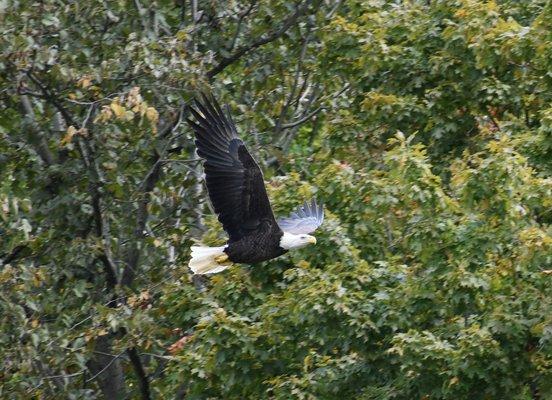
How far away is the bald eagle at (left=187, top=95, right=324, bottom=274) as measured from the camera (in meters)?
8.41

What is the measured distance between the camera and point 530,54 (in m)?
9.41

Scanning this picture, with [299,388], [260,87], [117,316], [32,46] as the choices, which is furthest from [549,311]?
[260,87]

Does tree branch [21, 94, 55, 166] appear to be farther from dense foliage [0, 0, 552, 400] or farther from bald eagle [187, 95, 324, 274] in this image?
bald eagle [187, 95, 324, 274]

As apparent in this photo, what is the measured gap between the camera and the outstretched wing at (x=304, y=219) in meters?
8.47

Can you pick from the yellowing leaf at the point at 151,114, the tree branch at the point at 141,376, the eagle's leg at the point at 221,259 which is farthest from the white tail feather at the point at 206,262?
the tree branch at the point at 141,376

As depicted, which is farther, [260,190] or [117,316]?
[117,316]

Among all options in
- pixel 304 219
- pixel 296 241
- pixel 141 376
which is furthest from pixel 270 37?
pixel 296 241

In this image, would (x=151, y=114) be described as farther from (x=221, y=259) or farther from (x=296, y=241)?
(x=296, y=241)

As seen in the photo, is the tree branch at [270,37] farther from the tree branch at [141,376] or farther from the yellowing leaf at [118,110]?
the tree branch at [141,376]

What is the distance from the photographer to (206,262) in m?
8.76

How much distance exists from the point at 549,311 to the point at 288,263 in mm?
1886

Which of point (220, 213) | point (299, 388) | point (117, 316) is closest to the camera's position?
point (299, 388)

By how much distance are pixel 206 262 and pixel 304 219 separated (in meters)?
0.69

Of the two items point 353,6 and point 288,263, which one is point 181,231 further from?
point 353,6
